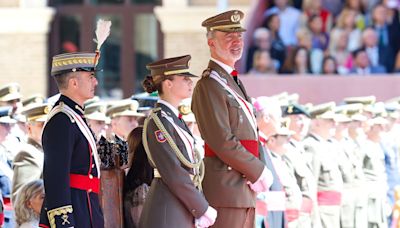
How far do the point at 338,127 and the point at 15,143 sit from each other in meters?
3.72

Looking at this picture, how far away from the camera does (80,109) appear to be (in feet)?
21.3

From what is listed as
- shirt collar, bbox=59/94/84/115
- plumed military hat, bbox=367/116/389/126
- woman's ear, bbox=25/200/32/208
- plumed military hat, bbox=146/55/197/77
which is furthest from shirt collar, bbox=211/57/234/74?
plumed military hat, bbox=367/116/389/126

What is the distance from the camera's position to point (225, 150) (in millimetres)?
6887

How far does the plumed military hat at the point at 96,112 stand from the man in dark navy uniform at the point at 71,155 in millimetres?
2916

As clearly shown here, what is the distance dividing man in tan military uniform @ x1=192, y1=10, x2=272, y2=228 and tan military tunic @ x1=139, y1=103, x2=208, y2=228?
11.9 inches

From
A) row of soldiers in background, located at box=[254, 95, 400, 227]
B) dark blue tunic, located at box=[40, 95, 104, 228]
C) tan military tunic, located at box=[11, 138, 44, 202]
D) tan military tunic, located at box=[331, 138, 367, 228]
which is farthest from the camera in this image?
tan military tunic, located at box=[331, 138, 367, 228]

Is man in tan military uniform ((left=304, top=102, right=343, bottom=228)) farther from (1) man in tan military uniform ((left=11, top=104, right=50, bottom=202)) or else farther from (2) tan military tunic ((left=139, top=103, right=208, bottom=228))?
(2) tan military tunic ((left=139, top=103, right=208, bottom=228))

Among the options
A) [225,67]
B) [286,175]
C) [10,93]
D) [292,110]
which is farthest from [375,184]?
[225,67]

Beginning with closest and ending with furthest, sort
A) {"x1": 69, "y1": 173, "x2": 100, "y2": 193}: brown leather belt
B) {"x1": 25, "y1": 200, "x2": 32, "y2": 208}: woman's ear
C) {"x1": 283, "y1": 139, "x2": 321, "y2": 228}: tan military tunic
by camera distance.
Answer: {"x1": 69, "y1": 173, "x2": 100, "y2": 193}: brown leather belt < {"x1": 25, "y1": 200, "x2": 32, "y2": 208}: woman's ear < {"x1": 283, "y1": 139, "x2": 321, "y2": 228}: tan military tunic

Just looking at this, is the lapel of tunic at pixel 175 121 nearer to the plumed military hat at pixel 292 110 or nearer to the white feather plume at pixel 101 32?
the white feather plume at pixel 101 32

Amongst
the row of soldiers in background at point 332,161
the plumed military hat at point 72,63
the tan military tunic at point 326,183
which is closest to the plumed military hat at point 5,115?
the row of soldiers in background at point 332,161

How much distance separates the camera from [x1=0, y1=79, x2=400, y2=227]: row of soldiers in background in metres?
8.34

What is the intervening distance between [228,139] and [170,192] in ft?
1.63

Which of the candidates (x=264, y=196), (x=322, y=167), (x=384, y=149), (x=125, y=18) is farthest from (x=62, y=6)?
(x=264, y=196)
